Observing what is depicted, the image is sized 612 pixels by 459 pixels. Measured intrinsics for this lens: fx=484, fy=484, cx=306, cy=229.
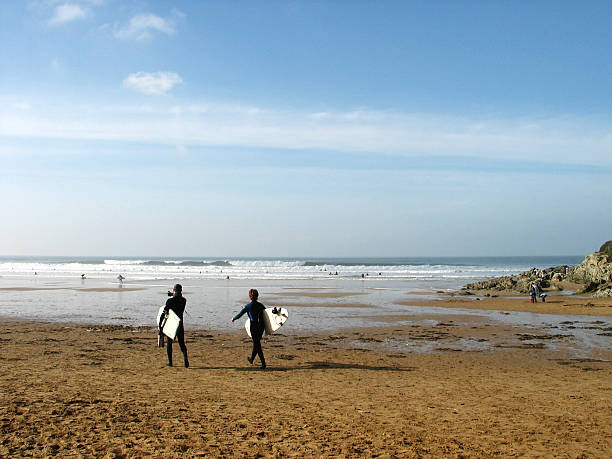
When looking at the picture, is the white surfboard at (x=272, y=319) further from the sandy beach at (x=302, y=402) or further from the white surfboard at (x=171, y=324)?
the white surfboard at (x=171, y=324)

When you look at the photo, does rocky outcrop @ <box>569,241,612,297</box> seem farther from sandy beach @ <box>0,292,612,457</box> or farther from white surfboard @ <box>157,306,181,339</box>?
white surfboard @ <box>157,306,181,339</box>

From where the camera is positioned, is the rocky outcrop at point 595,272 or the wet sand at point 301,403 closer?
the wet sand at point 301,403

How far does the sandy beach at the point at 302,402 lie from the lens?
6227mm

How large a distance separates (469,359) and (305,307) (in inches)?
578

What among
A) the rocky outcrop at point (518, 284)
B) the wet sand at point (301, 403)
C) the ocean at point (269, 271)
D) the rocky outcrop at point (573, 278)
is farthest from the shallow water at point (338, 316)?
the ocean at point (269, 271)

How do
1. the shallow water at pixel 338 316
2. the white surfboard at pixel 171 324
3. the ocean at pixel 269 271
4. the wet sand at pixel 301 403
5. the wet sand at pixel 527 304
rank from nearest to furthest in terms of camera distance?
the wet sand at pixel 301 403, the white surfboard at pixel 171 324, the shallow water at pixel 338 316, the wet sand at pixel 527 304, the ocean at pixel 269 271

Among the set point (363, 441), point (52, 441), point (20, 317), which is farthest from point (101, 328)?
point (363, 441)

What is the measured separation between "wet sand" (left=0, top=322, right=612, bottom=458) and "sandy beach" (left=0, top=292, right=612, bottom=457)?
0.09 ft

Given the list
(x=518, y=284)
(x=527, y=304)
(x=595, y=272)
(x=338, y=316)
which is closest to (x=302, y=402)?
(x=338, y=316)

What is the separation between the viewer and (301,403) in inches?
329

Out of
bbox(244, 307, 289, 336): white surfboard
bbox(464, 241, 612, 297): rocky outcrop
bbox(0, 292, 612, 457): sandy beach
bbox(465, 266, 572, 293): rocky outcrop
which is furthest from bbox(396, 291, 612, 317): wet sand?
bbox(244, 307, 289, 336): white surfboard

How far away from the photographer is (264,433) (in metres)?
6.69

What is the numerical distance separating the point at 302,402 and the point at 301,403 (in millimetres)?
73

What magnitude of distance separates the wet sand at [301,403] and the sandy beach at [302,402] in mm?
26
